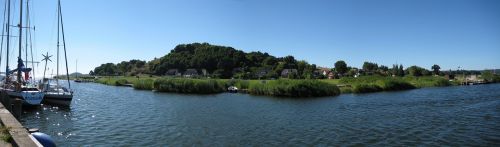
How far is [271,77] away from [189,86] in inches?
2654

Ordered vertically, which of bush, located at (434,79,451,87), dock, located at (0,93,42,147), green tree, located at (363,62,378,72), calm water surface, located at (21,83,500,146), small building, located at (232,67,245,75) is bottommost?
calm water surface, located at (21,83,500,146)

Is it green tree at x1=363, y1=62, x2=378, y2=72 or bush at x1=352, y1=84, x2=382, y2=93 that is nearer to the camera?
bush at x1=352, y1=84, x2=382, y2=93

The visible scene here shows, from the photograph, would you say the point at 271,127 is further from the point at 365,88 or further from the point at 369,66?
the point at 369,66

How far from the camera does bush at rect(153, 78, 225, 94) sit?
73.4 m

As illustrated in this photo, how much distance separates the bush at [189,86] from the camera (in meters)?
73.4

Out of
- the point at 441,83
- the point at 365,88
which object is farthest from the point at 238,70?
the point at 365,88

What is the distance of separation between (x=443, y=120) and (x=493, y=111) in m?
11.4

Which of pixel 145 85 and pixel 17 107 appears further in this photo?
pixel 145 85

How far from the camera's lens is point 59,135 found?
25.0 meters

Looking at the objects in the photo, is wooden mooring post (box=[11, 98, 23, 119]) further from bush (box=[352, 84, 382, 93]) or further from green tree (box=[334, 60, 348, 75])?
green tree (box=[334, 60, 348, 75])

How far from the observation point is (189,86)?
243ft

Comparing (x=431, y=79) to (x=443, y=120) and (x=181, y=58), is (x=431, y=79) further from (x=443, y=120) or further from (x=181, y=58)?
(x=181, y=58)

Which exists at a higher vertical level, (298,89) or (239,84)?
(239,84)

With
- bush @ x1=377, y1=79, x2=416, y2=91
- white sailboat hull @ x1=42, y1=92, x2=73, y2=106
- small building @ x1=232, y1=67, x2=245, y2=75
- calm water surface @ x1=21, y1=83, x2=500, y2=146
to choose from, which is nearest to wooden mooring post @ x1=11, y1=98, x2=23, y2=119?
calm water surface @ x1=21, y1=83, x2=500, y2=146
